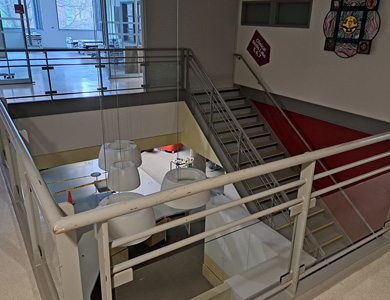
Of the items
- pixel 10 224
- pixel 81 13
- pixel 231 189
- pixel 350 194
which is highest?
pixel 81 13

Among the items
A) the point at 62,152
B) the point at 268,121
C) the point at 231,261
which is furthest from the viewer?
the point at 268,121

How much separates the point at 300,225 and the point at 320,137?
12.6 feet

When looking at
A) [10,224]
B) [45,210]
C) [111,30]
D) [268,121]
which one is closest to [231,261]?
[10,224]

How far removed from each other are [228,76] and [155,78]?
148 cm

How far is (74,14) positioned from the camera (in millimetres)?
8711

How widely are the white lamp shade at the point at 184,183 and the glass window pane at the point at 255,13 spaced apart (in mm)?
3444

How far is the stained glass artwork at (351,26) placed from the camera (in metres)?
3.84

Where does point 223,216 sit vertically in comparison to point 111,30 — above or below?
below

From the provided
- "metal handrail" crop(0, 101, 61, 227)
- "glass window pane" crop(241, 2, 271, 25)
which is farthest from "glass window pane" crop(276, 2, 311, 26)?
"metal handrail" crop(0, 101, 61, 227)

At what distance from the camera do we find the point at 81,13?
8.15m

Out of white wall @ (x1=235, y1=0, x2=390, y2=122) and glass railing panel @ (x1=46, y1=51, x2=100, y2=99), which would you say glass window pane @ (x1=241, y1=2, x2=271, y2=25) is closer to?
white wall @ (x1=235, y1=0, x2=390, y2=122)

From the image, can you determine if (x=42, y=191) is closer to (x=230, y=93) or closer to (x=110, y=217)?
(x=110, y=217)

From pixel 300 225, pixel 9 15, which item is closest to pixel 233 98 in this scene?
pixel 9 15

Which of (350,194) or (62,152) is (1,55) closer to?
(62,152)
